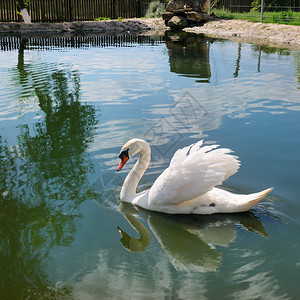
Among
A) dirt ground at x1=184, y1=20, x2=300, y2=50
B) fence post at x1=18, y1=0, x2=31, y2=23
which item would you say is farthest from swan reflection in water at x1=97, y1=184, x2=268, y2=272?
fence post at x1=18, y1=0, x2=31, y2=23

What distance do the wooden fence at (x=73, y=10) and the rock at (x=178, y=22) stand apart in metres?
6.14

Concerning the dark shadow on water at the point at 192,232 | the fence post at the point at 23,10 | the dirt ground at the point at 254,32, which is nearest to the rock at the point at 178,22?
the dirt ground at the point at 254,32

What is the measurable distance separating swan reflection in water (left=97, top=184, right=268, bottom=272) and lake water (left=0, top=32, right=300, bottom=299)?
1 cm

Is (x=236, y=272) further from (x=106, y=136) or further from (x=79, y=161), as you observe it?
(x=106, y=136)

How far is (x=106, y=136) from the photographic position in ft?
24.6

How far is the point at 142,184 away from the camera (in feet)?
19.0

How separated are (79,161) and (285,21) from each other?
18.7 metres

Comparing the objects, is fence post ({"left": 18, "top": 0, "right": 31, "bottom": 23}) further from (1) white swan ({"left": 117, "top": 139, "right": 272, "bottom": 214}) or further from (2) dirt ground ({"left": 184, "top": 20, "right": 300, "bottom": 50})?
(1) white swan ({"left": 117, "top": 139, "right": 272, "bottom": 214})

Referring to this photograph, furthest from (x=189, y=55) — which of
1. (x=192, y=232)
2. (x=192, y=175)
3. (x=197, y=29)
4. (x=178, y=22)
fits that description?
(x=192, y=232)

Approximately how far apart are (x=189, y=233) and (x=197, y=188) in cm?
50

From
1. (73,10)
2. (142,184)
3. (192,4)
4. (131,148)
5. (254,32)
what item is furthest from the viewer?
(73,10)

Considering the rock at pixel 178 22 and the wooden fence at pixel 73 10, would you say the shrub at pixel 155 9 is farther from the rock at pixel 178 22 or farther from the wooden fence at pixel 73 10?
the rock at pixel 178 22

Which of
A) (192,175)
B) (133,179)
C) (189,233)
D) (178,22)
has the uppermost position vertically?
(178,22)

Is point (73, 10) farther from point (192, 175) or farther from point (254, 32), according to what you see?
point (192, 175)
